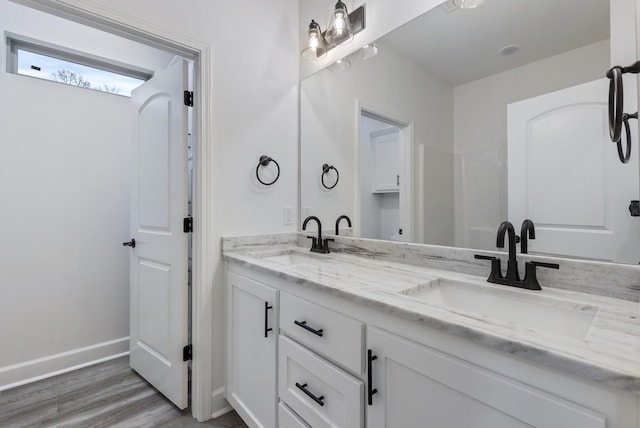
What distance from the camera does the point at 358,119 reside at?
1.76 metres

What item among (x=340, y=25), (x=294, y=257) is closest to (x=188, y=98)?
(x=340, y=25)

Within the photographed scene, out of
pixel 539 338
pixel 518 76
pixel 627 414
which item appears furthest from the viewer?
pixel 518 76

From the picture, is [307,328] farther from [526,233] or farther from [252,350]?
[526,233]

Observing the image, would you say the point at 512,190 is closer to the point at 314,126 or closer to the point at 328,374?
the point at 328,374

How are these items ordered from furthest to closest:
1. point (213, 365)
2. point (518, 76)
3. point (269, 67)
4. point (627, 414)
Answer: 1. point (269, 67)
2. point (213, 365)
3. point (518, 76)
4. point (627, 414)

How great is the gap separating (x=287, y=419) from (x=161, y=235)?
1.24m

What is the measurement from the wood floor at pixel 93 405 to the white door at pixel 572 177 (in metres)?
1.74

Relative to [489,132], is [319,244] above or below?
below

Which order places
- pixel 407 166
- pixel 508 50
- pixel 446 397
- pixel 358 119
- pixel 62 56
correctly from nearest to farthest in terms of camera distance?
pixel 446 397 → pixel 508 50 → pixel 407 166 → pixel 358 119 → pixel 62 56

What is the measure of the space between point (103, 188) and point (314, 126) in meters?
1.69

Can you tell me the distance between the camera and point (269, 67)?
189cm

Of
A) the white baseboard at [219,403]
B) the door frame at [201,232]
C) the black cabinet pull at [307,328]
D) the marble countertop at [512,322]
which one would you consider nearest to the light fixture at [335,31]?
the door frame at [201,232]

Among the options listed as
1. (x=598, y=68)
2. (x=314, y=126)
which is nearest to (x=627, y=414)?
(x=598, y=68)

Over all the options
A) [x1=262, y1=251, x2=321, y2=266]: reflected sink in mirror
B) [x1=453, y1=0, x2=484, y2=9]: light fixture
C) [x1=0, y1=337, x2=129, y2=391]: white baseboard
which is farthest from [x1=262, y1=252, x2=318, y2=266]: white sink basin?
[x1=0, y1=337, x2=129, y2=391]: white baseboard
